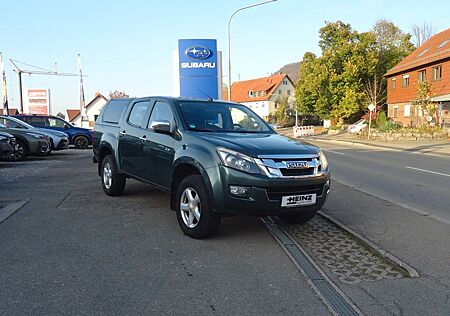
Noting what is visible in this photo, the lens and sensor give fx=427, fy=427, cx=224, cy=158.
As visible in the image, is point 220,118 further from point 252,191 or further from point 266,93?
point 266,93

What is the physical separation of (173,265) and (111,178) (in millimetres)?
3727

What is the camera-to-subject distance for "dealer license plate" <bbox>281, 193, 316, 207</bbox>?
479 cm

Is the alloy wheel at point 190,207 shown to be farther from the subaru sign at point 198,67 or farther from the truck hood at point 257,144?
the subaru sign at point 198,67

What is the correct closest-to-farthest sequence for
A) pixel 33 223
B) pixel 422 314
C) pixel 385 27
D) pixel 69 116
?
pixel 422 314 → pixel 33 223 → pixel 385 27 → pixel 69 116

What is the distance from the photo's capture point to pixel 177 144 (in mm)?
5516

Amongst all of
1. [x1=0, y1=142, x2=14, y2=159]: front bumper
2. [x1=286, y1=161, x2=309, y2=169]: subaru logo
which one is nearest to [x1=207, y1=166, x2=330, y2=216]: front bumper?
[x1=286, y1=161, x2=309, y2=169]: subaru logo

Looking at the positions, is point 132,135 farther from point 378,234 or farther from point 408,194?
point 408,194

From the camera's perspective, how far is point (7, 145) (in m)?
12.9

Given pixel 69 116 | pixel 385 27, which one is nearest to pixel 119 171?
pixel 385 27

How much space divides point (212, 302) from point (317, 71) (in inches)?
1832

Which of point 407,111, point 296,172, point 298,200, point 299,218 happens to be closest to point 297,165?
point 296,172

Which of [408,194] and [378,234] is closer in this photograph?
[378,234]

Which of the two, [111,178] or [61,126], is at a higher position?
[61,126]

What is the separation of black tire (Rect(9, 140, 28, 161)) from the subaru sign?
6.62m
